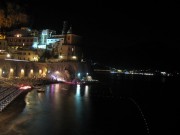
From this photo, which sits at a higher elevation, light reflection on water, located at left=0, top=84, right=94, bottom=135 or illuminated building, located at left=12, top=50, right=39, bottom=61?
illuminated building, located at left=12, top=50, right=39, bottom=61

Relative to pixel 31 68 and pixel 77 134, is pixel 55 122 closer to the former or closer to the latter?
pixel 77 134

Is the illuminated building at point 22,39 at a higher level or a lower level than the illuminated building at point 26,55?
higher

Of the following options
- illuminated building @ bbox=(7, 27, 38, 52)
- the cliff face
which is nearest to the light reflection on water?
the cliff face

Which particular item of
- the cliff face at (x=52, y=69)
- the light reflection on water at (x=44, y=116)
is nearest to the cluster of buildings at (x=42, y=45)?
the cliff face at (x=52, y=69)

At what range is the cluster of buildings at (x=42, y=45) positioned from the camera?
78.3m

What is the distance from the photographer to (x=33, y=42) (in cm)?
8512

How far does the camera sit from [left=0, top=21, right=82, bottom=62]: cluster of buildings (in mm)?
78312

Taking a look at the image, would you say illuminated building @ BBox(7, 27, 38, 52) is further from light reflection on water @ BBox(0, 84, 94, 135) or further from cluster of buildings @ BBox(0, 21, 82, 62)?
light reflection on water @ BBox(0, 84, 94, 135)

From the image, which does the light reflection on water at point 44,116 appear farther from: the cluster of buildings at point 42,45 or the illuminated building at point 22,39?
the illuminated building at point 22,39

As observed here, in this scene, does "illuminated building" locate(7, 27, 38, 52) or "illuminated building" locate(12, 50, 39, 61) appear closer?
"illuminated building" locate(12, 50, 39, 61)

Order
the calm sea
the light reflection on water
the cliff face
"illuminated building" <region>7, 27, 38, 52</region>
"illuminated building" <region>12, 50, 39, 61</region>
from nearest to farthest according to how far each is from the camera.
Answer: the light reflection on water
the calm sea
the cliff face
"illuminated building" <region>12, 50, 39, 61</region>
"illuminated building" <region>7, 27, 38, 52</region>

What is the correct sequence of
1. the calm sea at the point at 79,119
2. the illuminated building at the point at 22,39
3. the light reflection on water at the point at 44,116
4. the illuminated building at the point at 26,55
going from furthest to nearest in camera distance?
the illuminated building at the point at 22,39 < the illuminated building at the point at 26,55 < the calm sea at the point at 79,119 < the light reflection on water at the point at 44,116

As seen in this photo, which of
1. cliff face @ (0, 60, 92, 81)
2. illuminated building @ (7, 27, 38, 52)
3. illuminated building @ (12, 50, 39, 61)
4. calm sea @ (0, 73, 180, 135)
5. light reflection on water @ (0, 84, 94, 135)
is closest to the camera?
light reflection on water @ (0, 84, 94, 135)

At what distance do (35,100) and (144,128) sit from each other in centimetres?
1910
